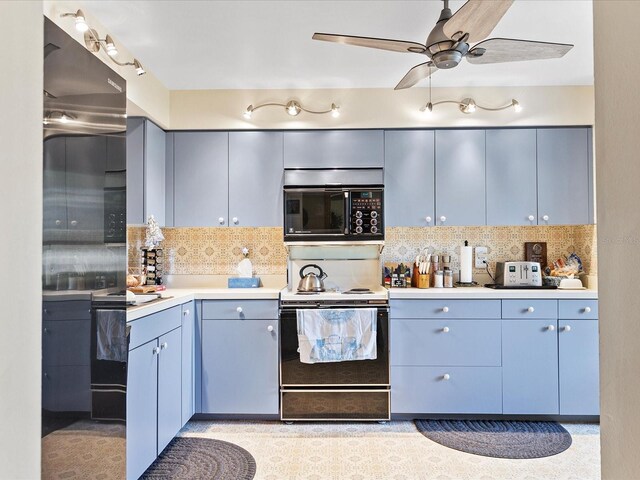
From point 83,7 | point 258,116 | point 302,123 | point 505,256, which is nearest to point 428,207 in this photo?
point 505,256

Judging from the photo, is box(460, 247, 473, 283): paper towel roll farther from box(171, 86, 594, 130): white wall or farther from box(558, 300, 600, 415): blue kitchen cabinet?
box(171, 86, 594, 130): white wall

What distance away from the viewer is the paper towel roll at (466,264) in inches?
137

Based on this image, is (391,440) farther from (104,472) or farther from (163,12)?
(163,12)

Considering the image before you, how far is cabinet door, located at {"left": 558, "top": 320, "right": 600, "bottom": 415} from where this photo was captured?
9.91 ft

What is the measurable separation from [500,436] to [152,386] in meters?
2.24

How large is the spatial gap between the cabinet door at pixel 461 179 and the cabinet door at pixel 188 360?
1.99 m

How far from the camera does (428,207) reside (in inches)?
132

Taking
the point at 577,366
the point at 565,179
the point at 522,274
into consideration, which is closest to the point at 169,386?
the point at 522,274

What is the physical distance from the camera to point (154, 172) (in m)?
3.22

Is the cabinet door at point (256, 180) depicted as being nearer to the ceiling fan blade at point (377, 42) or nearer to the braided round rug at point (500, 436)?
the ceiling fan blade at point (377, 42)

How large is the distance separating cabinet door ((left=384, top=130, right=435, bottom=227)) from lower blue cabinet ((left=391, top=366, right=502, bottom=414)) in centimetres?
112

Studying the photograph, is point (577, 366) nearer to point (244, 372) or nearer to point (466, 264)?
point (466, 264)

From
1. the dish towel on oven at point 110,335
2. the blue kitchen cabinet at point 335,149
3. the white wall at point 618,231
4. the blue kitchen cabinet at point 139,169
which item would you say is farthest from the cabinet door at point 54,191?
the blue kitchen cabinet at point 335,149

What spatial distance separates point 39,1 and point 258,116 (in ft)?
9.02
